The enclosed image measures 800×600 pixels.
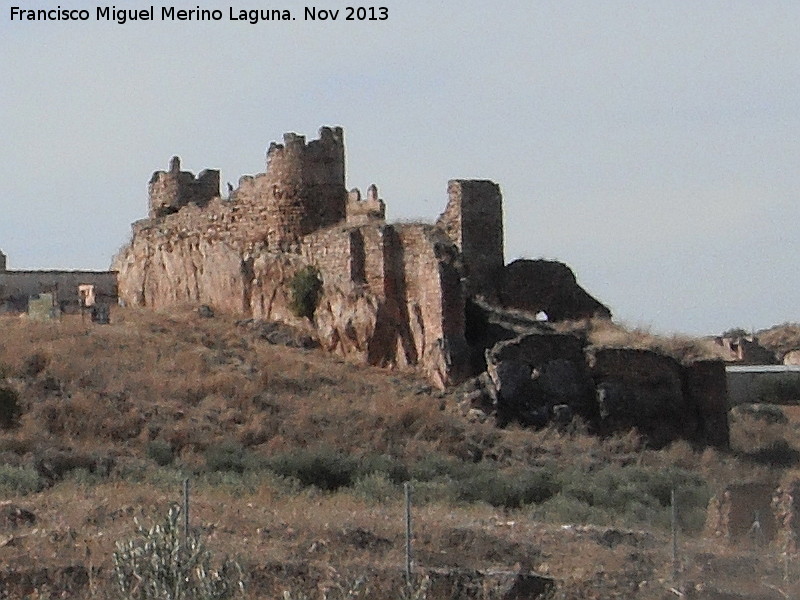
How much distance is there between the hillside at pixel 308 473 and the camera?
17.8 metres

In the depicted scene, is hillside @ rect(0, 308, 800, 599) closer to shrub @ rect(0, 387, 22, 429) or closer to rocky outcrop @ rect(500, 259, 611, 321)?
shrub @ rect(0, 387, 22, 429)

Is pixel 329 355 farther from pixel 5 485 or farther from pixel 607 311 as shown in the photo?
pixel 5 485

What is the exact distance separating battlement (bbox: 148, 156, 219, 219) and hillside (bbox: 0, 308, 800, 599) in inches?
206

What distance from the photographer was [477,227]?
33.8 meters

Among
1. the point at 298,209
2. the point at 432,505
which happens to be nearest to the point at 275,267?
the point at 298,209

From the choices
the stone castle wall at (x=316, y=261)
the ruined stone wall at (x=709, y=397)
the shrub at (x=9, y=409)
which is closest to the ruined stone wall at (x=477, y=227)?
the stone castle wall at (x=316, y=261)

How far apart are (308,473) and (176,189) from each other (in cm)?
1575

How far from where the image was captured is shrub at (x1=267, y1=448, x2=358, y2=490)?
80.1 ft

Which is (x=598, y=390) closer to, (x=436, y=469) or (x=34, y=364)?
(x=436, y=469)

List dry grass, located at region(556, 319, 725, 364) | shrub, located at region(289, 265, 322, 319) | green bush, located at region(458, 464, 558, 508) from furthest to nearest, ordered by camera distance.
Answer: shrub, located at region(289, 265, 322, 319) → dry grass, located at region(556, 319, 725, 364) → green bush, located at region(458, 464, 558, 508)

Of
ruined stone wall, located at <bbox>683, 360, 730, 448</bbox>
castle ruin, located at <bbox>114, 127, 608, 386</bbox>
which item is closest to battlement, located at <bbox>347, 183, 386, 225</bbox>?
castle ruin, located at <bbox>114, 127, 608, 386</bbox>

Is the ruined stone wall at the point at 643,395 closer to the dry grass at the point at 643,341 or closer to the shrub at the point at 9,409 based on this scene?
the dry grass at the point at 643,341

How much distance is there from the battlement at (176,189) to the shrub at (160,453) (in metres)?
14.0

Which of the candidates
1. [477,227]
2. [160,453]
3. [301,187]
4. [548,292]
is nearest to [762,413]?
[548,292]
